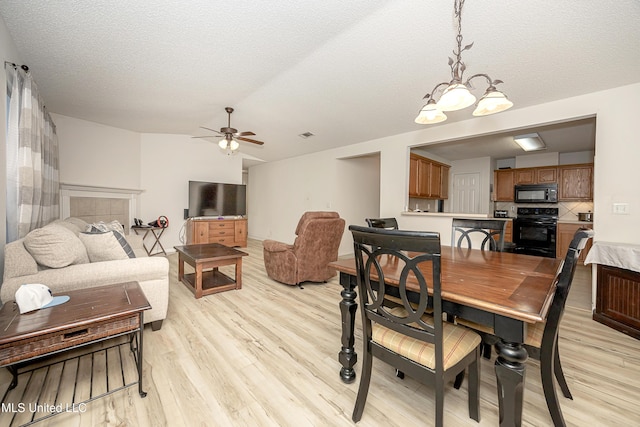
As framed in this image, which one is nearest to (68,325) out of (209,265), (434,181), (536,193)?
(209,265)

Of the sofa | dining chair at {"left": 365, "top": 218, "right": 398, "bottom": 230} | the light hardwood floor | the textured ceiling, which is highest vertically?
the textured ceiling

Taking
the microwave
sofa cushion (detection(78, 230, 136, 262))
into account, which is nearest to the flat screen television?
sofa cushion (detection(78, 230, 136, 262))

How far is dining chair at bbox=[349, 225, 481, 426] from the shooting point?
1.06m

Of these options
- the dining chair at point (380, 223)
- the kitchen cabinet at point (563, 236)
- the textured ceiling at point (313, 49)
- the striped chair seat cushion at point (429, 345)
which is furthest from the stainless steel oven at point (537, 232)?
the striped chair seat cushion at point (429, 345)

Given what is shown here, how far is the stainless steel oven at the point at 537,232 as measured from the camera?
5.01 m

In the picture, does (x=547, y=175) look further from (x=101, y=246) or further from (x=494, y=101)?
(x=101, y=246)

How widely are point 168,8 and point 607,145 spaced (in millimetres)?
4373

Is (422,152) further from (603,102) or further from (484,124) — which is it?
(603,102)

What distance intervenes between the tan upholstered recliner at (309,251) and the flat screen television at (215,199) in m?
3.16

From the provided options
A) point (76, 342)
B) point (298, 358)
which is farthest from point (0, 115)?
point (298, 358)

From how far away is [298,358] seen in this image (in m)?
1.92

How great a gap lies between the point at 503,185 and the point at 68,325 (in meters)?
7.55

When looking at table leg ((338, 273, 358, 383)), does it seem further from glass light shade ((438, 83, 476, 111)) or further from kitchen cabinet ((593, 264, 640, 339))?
kitchen cabinet ((593, 264, 640, 339))

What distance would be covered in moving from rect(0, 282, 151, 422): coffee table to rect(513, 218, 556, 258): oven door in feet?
21.3
